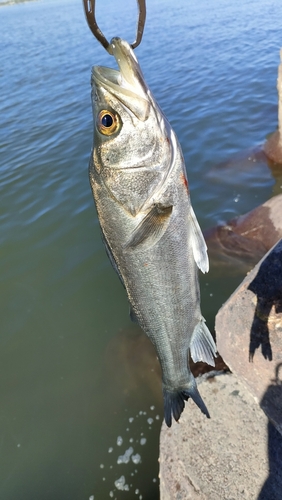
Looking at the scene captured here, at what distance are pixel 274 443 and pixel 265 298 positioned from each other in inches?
55.2

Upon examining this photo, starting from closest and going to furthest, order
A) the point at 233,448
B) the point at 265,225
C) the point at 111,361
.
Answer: the point at 233,448
the point at 111,361
the point at 265,225

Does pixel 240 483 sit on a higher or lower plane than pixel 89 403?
higher

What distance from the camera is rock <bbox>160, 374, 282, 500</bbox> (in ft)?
10.8

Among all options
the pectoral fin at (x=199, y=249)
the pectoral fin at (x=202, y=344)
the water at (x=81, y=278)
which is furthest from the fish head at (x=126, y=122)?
the water at (x=81, y=278)

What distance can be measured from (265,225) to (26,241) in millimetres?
5152

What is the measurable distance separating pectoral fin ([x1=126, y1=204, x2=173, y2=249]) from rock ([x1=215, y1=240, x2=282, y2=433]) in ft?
5.36

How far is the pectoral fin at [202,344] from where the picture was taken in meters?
2.61

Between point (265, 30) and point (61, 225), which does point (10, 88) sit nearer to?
point (61, 225)

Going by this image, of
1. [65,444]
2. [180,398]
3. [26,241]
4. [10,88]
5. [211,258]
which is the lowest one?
[65,444]

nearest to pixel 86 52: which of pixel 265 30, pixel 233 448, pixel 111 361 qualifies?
pixel 265 30

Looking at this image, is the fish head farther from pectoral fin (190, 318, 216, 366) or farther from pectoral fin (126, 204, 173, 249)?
pectoral fin (190, 318, 216, 366)

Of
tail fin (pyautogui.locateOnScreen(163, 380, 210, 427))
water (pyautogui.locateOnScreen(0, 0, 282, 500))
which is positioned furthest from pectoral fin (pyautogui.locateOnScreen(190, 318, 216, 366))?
water (pyautogui.locateOnScreen(0, 0, 282, 500))

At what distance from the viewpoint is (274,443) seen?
343 cm

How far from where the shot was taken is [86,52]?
2155cm
